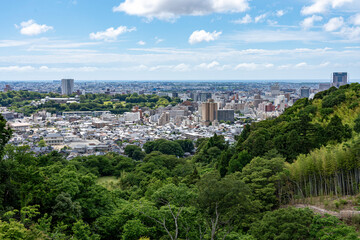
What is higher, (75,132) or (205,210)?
(205,210)

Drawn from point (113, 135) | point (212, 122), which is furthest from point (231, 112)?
point (113, 135)

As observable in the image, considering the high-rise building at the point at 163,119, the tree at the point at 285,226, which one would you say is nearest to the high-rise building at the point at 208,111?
the high-rise building at the point at 163,119

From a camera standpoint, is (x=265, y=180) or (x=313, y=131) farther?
(x=313, y=131)

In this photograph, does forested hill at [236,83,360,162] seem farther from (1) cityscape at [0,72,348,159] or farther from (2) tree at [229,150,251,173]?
(1) cityscape at [0,72,348,159]

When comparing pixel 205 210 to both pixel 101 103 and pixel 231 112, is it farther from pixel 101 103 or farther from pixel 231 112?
pixel 101 103

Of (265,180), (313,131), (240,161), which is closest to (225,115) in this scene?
(240,161)

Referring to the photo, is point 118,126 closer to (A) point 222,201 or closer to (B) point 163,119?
(B) point 163,119
